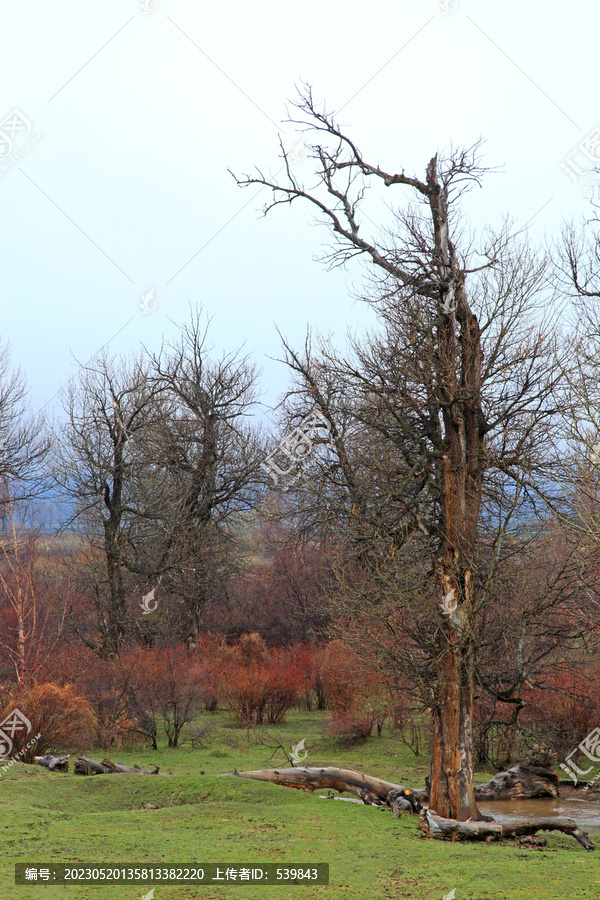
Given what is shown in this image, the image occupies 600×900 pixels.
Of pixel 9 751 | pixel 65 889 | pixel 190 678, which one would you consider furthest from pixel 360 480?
pixel 65 889

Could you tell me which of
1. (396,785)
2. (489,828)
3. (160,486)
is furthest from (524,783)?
(160,486)

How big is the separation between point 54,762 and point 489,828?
7486 mm

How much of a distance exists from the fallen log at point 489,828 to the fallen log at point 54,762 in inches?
254

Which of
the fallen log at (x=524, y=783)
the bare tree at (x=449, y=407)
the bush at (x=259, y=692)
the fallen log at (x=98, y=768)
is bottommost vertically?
the fallen log at (x=524, y=783)

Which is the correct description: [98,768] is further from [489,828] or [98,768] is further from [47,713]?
[489,828]

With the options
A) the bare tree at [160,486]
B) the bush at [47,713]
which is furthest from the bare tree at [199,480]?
the bush at [47,713]

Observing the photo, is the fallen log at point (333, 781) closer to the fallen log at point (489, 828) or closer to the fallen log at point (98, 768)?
the fallen log at point (489, 828)

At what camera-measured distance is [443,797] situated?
32.5 ft

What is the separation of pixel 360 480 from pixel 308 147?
22.8ft

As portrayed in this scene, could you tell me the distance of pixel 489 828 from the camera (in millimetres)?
9320

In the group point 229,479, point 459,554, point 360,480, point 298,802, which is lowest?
point 298,802

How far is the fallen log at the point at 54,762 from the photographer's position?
42.0 feet

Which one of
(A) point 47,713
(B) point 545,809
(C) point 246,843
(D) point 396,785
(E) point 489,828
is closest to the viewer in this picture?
(C) point 246,843

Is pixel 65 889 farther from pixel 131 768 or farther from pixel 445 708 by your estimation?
pixel 131 768
